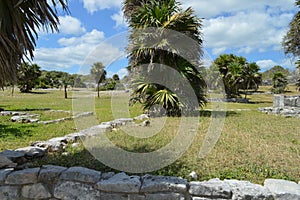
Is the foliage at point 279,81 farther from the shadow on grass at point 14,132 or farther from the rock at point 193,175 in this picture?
the rock at point 193,175

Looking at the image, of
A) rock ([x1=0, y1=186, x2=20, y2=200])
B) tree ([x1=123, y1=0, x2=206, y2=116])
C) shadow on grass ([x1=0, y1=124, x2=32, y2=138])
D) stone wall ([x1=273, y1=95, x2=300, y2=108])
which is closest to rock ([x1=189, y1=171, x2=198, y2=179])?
rock ([x1=0, y1=186, x2=20, y2=200])

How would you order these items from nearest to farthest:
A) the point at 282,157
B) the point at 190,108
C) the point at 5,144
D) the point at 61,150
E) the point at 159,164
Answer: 1. the point at 159,164
2. the point at 282,157
3. the point at 61,150
4. the point at 5,144
5. the point at 190,108

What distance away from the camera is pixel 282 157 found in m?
4.33

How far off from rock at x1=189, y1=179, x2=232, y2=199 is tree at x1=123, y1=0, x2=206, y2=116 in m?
6.71

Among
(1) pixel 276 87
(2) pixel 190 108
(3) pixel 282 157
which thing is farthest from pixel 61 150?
(1) pixel 276 87

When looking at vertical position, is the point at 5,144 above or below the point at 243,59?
below

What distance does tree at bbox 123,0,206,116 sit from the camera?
380 inches

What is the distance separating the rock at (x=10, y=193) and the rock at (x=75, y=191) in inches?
21.7

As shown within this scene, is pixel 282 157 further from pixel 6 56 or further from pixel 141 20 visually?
pixel 141 20

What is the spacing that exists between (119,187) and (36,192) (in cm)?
116

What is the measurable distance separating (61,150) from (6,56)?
221cm

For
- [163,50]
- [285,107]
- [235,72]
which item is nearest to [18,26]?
[163,50]

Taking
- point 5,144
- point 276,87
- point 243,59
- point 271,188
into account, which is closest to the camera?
point 271,188

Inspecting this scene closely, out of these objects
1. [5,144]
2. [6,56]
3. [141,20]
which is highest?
[141,20]
